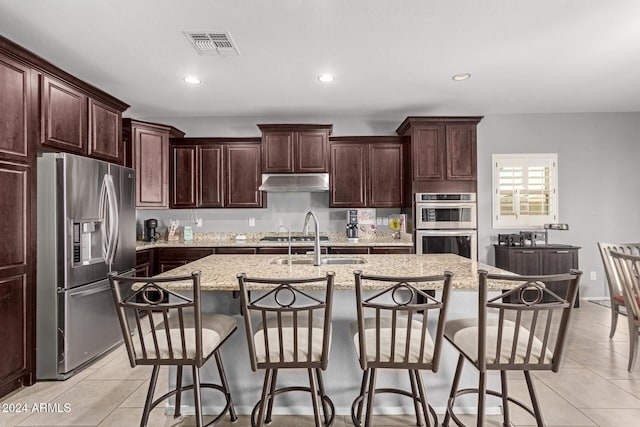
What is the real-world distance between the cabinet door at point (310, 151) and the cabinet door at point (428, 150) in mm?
1128

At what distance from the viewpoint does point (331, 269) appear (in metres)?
2.22

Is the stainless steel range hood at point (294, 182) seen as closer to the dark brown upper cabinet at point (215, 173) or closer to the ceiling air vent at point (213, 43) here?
the dark brown upper cabinet at point (215, 173)

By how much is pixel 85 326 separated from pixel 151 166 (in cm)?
217

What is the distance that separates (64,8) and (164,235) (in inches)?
124

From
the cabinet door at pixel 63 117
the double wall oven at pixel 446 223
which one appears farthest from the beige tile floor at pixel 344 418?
the cabinet door at pixel 63 117

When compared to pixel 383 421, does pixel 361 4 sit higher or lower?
higher

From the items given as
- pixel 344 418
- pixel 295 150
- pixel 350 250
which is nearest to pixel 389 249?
pixel 350 250

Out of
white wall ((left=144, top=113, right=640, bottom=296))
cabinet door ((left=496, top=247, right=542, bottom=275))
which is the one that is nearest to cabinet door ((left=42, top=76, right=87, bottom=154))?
white wall ((left=144, top=113, right=640, bottom=296))

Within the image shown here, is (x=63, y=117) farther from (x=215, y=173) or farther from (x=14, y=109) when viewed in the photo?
(x=215, y=173)

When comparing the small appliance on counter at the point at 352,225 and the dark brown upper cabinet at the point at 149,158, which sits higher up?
the dark brown upper cabinet at the point at 149,158

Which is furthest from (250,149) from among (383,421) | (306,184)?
(383,421)

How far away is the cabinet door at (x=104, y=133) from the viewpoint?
3206mm

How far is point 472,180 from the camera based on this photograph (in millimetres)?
4422

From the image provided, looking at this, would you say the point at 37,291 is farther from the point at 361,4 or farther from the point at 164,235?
the point at 361,4
